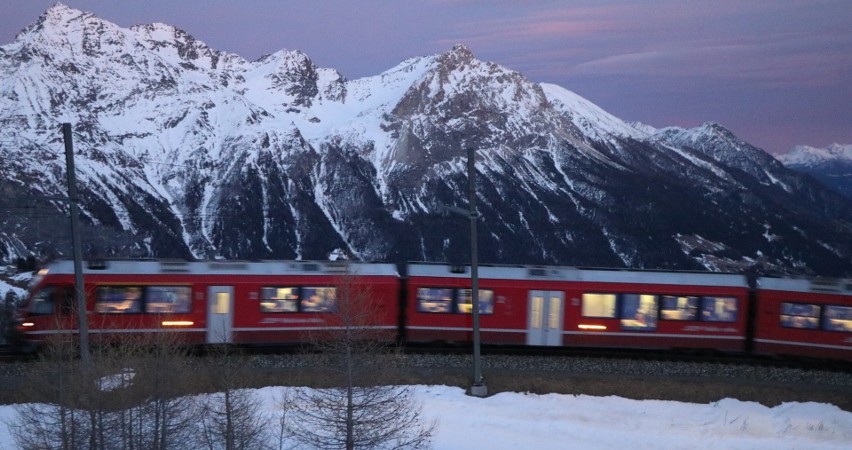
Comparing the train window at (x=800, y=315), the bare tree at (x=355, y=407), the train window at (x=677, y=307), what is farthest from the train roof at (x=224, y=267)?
the train window at (x=800, y=315)

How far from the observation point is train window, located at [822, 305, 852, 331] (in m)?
25.9

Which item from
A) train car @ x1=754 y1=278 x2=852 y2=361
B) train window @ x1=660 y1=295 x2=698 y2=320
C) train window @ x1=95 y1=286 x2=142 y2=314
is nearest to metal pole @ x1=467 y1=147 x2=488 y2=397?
train window @ x1=660 y1=295 x2=698 y2=320

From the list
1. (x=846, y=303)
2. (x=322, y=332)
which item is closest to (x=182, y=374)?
(x=322, y=332)

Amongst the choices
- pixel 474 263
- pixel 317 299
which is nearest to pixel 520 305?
pixel 474 263

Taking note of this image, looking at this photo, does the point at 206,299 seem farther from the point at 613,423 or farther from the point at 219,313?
the point at 613,423

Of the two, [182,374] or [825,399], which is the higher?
[182,374]

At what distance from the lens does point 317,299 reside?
26.4 meters

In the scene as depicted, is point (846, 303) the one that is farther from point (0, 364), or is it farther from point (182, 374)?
point (0, 364)

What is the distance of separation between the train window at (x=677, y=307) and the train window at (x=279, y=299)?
→ 1361 cm

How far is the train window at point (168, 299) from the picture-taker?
25297 millimetres

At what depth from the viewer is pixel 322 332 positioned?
25.8m

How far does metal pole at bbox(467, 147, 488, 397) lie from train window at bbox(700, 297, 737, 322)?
9.02 m

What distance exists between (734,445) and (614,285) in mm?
6997

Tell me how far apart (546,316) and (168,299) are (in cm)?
1376
